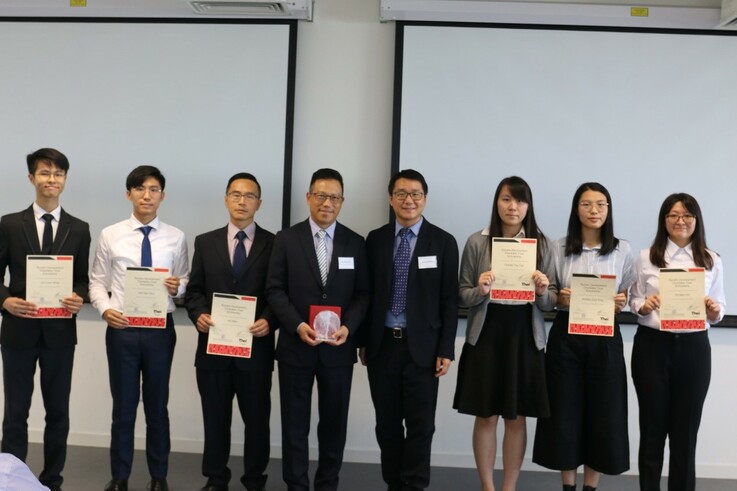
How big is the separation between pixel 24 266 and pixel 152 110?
141cm

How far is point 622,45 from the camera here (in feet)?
13.5

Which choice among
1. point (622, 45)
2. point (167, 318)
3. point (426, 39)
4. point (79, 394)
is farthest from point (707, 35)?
point (79, 394)

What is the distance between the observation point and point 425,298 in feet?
10.8

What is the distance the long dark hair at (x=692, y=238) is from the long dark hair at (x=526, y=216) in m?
0.56

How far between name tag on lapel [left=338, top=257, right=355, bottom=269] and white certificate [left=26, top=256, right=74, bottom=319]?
1.35m

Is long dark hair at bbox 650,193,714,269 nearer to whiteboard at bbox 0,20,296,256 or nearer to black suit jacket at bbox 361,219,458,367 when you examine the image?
black suit jacket at bbox 361,219,458,367

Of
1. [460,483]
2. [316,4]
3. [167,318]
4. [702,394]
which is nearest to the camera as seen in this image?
[702,394]

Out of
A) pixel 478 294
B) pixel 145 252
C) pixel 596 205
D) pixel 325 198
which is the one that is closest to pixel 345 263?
pixel 325 198

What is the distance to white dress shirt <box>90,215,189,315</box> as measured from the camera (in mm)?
3416

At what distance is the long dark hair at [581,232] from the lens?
3.24 meters

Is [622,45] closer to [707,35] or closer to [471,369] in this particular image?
[707,35]

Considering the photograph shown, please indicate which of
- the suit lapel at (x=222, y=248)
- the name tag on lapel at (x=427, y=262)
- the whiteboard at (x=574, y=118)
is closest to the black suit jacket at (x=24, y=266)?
the suit lapel at (x=222, y=248)

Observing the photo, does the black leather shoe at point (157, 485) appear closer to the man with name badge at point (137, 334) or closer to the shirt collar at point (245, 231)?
the man with name badge at point (137, 334)

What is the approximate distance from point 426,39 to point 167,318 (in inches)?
92.0
